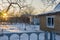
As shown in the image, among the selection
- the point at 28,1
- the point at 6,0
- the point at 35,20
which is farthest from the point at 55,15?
the point at 35,20

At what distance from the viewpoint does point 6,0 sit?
47.7ft

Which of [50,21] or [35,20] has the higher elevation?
[50,21]

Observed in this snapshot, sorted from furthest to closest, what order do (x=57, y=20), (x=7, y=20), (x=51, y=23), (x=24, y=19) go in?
1. (x=7, y=20)
2. (x=24, y=19)
3. (x=51, y=23)
4. (x=57, y=20)

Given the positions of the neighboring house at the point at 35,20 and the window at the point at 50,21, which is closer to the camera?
the window at the point at 50,21

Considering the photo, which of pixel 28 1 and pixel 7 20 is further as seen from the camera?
pixel 7 20

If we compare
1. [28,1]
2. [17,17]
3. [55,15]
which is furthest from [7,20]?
[55,15]

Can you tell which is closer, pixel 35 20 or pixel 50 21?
pixel 50 21

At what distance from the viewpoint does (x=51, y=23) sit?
56.7 feet

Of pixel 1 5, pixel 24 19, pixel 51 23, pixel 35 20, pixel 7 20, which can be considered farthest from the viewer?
pixel 7 20

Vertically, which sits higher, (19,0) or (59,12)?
(19,0)

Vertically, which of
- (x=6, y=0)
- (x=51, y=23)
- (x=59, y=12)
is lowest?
(x=51, y=23)

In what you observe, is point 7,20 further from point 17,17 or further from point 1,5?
point 1,5

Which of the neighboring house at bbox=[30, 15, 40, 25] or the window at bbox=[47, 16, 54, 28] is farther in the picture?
the neighboring house at bbox=[30, 15, 40, 25]

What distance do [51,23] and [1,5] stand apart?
608cm
